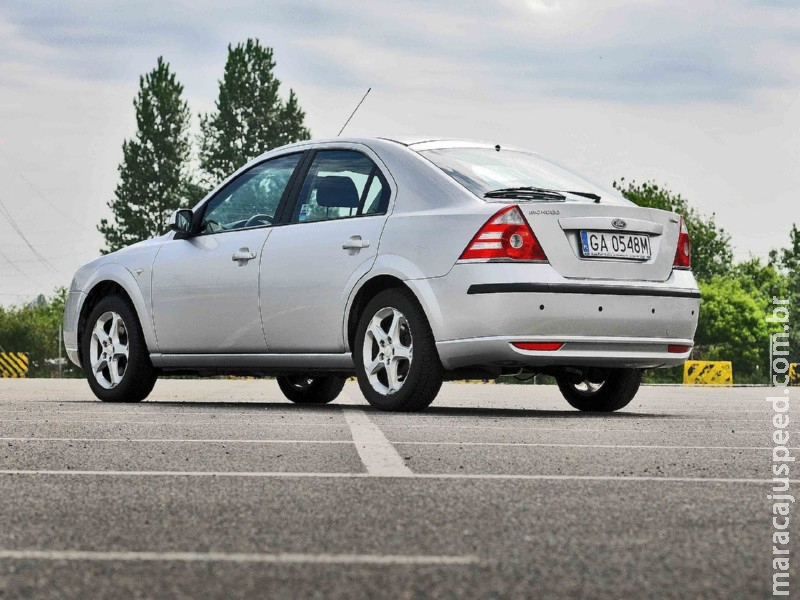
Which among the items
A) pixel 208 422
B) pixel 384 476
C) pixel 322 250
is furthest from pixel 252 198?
pixel 384 476

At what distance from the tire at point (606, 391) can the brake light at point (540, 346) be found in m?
1.48

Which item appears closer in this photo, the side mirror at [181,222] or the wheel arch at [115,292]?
the side mirror at [181,222]

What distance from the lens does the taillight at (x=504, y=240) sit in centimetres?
831

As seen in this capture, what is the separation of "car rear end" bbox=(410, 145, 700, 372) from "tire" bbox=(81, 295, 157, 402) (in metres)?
3.06

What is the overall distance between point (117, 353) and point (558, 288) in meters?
3.96

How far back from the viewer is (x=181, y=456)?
6195 mm

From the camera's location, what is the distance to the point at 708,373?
5281cm

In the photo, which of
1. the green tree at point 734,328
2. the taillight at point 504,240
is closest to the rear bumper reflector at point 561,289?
the taillight at point 504,240

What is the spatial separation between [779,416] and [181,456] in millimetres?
5340

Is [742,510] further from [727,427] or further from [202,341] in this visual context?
[202,341]

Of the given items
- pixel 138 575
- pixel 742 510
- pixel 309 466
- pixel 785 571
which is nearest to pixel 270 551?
pixel 138 575

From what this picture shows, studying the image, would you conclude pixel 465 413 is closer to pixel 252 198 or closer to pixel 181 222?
pixel 252 198

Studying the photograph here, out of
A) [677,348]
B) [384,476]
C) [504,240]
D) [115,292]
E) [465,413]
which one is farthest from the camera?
[115,292]

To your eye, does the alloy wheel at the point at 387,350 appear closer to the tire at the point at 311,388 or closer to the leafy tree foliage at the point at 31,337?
the tire at the point at 311,388
